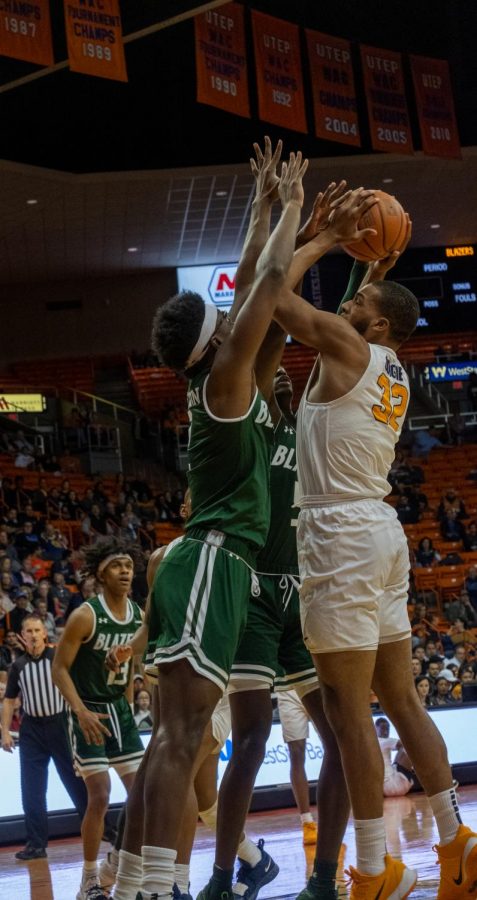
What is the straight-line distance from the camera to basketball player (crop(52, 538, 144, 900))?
6.82 metres

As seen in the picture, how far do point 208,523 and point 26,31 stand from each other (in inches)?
394

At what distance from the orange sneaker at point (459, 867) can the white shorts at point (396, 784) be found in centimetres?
724

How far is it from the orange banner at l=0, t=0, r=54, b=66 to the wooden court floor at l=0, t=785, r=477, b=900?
8.10 m

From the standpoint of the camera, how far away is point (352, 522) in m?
4.27

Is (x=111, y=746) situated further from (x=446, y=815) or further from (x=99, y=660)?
(x=446, y=815)

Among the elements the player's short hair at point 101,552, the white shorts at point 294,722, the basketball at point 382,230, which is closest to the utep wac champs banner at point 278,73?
the white shorts at point 294,722

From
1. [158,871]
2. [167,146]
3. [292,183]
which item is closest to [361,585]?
[158,871]

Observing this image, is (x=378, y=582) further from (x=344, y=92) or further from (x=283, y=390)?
(x=344, y=92)

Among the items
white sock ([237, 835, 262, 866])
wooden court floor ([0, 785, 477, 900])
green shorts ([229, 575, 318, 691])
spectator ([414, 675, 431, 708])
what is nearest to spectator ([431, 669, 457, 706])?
spectator ([414, 675, 431, 708])

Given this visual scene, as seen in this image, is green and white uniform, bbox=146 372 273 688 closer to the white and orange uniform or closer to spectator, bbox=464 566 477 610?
the white and orange uniform

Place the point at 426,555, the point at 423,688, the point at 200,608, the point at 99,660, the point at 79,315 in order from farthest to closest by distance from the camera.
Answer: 1. the point at 79,315
2. the point at 426,555
3. the point at 423,688
4. the point at 99,660
5. the point at 200,608

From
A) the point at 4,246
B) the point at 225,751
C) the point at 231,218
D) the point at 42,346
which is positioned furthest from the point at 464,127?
the point at 225,751

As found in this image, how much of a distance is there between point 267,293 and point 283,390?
1694 millimetres

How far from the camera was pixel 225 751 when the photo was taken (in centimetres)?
1063
